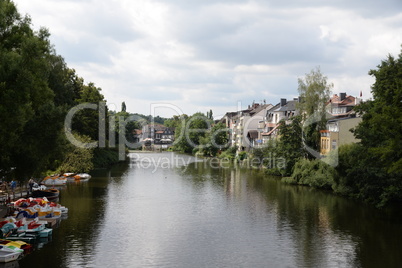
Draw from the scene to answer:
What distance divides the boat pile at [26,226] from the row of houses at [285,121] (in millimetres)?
39329

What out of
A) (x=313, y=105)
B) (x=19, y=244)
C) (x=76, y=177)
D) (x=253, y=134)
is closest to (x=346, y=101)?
(x=313, y=105)

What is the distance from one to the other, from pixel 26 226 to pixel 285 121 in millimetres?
63911

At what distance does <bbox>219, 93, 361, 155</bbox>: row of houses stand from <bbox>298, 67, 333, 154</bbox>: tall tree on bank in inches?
56.2

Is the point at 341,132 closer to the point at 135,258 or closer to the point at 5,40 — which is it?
the point at 135,258

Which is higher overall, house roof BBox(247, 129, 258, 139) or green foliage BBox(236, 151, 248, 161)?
house roof BBox(247, 129, 258, 139)

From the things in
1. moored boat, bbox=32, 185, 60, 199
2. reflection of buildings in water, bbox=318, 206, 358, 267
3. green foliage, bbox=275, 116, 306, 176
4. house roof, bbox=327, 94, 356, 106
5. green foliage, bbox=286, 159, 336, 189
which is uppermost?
house roof, bbox=327, 94, 356, 106

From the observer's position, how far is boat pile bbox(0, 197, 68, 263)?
2564 centimetres

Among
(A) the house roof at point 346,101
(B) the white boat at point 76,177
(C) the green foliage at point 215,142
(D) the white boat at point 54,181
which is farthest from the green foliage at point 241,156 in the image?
(D) the white boat at point 54,181

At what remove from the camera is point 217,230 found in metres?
34.2

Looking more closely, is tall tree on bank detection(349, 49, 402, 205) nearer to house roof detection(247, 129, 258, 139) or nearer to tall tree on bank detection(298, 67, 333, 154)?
tall tree on bank detection(298, 67, 333, 154)

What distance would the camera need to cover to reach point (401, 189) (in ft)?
134

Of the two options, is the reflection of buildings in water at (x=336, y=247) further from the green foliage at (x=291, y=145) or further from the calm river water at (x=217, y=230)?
the green foliage at (x=291, y=145)

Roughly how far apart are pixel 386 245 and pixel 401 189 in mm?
12279

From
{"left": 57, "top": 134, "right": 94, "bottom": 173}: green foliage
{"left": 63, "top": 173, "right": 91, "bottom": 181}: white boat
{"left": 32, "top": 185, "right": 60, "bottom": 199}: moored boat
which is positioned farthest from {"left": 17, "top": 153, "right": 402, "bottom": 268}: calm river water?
{"left": 57, "top": 134, "right": 94, "bottom": 173}: green foliage
